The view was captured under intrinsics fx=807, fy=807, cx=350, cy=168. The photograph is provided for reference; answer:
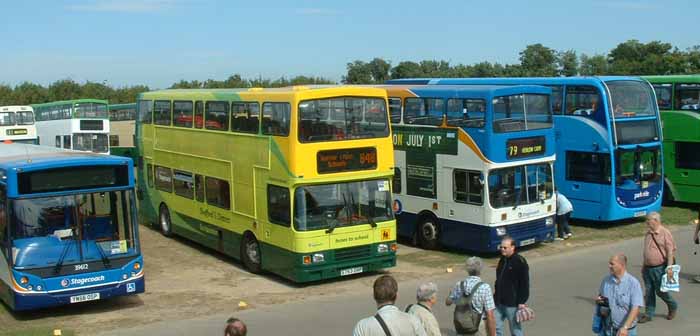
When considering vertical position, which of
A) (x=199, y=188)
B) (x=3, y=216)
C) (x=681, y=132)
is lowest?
(x=199, y=188)

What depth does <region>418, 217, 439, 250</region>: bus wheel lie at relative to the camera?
64.5ft

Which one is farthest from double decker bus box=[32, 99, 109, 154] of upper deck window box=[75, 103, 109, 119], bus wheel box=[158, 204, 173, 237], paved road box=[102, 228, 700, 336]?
paved road box=[102, 228, 700, 336]

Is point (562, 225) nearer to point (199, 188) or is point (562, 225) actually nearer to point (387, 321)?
point (199, 188)

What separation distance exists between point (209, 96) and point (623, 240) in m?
11.2

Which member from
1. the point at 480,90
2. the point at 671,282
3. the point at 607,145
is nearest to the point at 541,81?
the point at 607,145

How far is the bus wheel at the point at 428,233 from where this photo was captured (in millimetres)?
19656

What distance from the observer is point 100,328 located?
13367 millimetres

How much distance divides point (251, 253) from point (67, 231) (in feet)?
15.6

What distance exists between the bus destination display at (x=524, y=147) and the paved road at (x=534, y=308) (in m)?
2.59

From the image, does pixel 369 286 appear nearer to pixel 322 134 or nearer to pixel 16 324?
pixel 322 134

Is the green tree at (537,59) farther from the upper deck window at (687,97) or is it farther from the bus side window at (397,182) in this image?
the bus side window at (397,182)

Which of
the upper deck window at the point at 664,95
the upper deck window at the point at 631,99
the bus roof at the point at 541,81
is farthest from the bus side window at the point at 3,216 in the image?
the upper deck window at the point at 664,95

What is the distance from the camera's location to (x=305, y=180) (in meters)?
15.4

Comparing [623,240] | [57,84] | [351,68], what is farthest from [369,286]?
[57,84]
